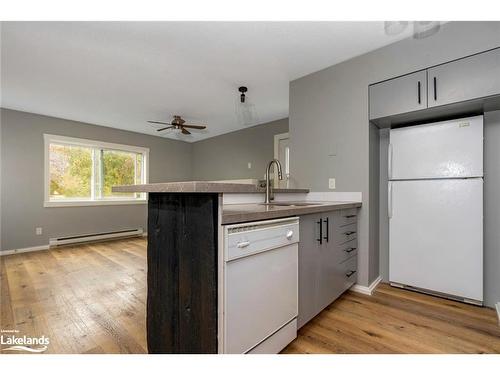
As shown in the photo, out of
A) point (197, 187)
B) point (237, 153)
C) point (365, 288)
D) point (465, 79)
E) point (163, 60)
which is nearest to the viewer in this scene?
point (197, 187)

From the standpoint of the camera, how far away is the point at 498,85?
1.71 m

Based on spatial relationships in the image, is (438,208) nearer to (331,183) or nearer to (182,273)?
(331,183)

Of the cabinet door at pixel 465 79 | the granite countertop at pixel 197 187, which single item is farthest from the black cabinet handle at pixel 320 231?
the cabinet door at pixel 465 79

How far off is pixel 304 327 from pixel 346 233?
34.3 inches

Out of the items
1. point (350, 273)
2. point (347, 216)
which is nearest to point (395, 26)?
point (347, 216)

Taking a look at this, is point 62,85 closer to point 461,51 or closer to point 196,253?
point 196,253

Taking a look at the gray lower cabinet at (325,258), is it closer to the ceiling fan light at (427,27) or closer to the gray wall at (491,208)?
the gray wall at (491,208)

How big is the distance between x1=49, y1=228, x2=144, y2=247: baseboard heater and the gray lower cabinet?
4615 mm

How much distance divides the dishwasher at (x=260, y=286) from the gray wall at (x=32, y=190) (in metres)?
4.70

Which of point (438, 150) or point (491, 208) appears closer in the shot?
point (491, 208)

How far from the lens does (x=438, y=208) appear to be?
2160 millimetres

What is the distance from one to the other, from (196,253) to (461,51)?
7.96ft

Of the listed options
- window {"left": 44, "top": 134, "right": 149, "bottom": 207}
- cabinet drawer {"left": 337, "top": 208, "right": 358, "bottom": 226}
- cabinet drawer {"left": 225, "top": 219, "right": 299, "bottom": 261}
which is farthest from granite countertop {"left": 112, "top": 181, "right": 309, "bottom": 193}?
window {"left": 44, "top": 134, "right": 149, "bottom": 207}
